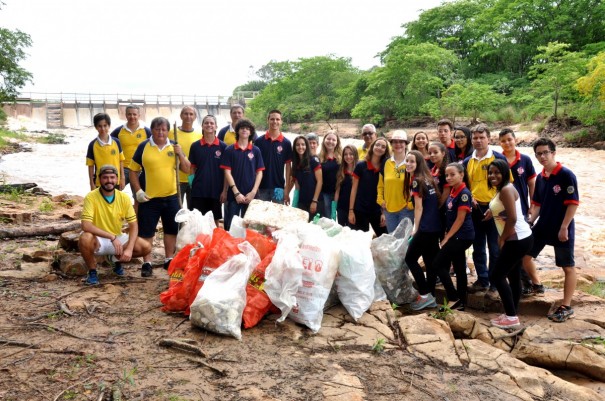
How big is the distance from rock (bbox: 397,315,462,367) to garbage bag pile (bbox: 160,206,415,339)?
332 mm

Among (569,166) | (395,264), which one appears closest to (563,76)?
(569,166)

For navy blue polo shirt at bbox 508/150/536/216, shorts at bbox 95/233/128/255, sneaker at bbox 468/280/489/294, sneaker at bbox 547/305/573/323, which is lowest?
sneaker at bbox 547/305/573/323

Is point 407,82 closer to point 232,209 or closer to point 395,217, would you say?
point 232,209

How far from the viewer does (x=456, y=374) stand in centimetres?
301

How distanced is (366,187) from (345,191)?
1.18 feet

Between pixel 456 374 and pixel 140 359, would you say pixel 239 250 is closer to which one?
pixel 140 359

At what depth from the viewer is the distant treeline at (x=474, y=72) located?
18.4m

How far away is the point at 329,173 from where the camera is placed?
17.3ft

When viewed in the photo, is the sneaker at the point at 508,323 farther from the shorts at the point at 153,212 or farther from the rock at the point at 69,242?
the rock at the point at 69,242

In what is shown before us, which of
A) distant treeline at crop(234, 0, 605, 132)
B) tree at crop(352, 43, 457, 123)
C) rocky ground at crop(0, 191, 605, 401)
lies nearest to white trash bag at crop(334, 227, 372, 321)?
rocky ground at crop(0, 191, 605, 401)

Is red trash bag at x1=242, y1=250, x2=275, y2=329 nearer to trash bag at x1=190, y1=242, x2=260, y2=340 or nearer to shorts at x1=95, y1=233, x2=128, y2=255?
trash bag at x1=190, y1=242, x2=260, y2=340

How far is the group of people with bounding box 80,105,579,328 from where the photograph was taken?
3.94 m

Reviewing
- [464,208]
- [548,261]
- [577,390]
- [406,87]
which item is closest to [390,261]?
[464,208]

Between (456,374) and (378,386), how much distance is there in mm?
544
